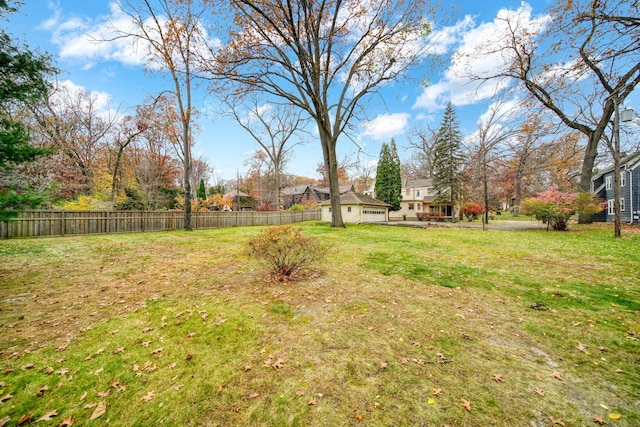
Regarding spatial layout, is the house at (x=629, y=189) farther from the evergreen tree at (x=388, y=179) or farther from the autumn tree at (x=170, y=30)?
the autumn tree at (x=170, y=30)

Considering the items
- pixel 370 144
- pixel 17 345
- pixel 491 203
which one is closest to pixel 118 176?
pixel 370 144

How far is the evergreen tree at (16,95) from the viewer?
4.64 meters

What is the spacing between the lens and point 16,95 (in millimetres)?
5090

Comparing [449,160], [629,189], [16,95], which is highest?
[449,160]

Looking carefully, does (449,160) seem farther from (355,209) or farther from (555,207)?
(555,207)

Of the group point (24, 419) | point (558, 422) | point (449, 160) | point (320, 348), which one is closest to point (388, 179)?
point (449, 160)

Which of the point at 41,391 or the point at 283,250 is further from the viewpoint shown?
the point at 283,250

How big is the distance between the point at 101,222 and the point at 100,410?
1527 cm

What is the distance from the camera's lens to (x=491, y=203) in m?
38.3

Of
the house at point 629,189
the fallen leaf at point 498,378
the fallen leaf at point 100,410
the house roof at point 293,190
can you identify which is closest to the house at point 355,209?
the house at point 629,189

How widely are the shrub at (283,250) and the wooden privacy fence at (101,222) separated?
7871mm

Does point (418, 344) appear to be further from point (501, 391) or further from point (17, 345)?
point (17, 345)

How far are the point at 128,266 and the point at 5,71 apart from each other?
4.86m

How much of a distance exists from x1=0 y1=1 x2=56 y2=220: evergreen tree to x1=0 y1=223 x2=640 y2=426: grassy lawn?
5.87ft
